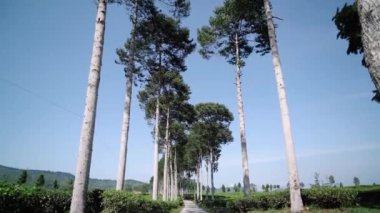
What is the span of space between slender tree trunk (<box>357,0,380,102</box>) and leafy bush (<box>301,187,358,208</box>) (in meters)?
9.95

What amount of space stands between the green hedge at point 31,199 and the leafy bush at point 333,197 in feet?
31.4

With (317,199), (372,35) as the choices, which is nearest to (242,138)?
(317,199)

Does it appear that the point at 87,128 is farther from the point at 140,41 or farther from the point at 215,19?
the point at 215,19

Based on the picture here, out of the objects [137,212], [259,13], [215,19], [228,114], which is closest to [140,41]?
[215,19]

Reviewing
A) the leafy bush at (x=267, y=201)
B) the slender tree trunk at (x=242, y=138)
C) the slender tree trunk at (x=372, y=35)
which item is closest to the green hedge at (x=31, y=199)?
the slender tree trunk at (x=372, y=35)

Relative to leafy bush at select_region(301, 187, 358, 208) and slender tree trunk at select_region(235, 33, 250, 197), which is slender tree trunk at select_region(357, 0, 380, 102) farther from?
slender tree trunk at select_region(235, 33, 250, 197)

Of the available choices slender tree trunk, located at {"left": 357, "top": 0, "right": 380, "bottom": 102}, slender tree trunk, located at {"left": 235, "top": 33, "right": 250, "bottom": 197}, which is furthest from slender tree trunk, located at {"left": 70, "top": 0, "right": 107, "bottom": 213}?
slender tree trunk, located at {"left": 235, "top": 33, "right": 250, "bottom": 197}

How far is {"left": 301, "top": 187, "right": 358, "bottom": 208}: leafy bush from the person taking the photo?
10734 mm

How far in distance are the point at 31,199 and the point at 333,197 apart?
10.8 meters

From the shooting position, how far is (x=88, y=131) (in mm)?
5633

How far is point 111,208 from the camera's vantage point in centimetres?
827

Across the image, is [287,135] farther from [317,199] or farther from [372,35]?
[372,35]

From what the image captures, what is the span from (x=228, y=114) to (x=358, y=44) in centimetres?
2260

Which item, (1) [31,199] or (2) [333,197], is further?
(2) [333,197]
